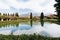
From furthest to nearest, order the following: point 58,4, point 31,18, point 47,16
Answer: point 47,16
point 31,18
point 58,4

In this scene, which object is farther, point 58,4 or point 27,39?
point 58,4

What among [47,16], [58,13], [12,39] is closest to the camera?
[12,39]

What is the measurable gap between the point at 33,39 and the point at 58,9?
7035 mm

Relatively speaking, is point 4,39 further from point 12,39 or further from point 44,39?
point 44,39

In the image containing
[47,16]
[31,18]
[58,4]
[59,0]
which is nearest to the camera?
[59,0]

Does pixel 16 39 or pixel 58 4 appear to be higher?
pixel 58 4

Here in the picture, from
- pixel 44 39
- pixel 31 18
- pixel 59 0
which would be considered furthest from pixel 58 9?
pixel 31 18

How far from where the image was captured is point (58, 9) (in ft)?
56.0

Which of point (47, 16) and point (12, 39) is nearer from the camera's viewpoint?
point (12, 39)

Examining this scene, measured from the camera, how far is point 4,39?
11289 millimetres

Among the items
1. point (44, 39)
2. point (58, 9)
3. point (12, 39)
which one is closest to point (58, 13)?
point (58, 9)

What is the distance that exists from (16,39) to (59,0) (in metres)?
6.62

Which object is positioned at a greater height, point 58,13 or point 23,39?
point 58,13

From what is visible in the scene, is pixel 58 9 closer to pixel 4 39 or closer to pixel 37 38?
pixel 37 38
